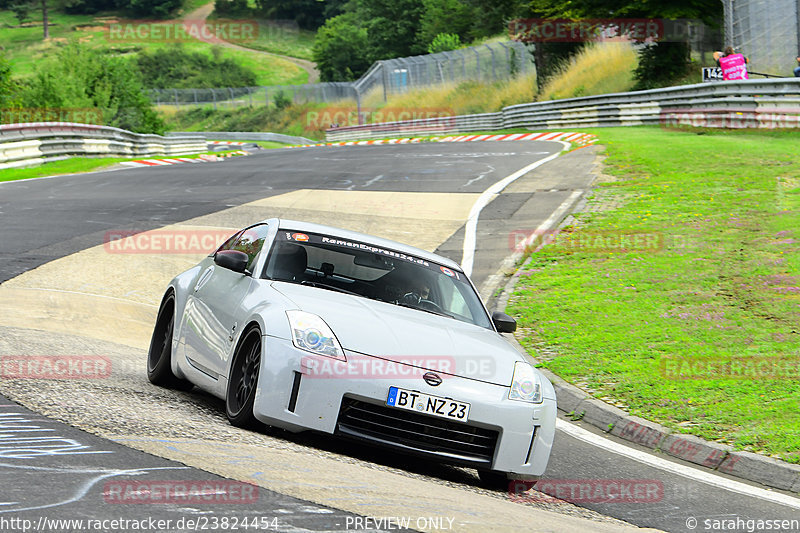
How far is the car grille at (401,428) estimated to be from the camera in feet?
19.3

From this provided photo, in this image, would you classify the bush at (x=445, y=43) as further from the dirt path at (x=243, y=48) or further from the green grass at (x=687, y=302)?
the green grass at (x=687, y=302)

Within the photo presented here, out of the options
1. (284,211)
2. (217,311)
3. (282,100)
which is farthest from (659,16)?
(282,100)

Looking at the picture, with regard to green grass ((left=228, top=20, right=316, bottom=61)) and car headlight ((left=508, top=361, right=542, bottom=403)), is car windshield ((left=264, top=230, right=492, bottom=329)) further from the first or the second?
green grass ((left=228, top=20, right=316, bottom=61))

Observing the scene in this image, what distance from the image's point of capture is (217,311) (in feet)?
23.4

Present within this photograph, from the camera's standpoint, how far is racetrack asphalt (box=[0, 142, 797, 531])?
19.3ft

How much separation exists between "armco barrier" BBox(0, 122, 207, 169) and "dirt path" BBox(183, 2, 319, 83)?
92.9m

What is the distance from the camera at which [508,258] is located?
1540 cm

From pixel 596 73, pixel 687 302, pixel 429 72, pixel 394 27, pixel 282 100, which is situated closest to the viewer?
pixel 687 302

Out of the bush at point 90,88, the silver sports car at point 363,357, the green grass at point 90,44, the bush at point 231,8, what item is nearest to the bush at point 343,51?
the green grass at point 90,44

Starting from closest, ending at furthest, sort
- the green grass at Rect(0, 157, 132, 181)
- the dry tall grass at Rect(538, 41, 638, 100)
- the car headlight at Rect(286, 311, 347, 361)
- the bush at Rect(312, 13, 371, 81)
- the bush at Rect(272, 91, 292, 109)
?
the car headlight at Rect(286, 311, 347, 361) → the green grass at Rect(0, 157, 132, 181) → the dry tall grass at Rect(538, 41, 638, 100) → the bush at Rect(272, 91, 292, 109) → the bush at Rect(312, 13, 371, 81)

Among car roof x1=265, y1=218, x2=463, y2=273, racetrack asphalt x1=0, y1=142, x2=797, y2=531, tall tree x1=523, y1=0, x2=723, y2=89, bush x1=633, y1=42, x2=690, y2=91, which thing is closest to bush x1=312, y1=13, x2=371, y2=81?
tall tree x1=523, y1=0, x2=723, y2=89

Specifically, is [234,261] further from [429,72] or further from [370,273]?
[429,72]

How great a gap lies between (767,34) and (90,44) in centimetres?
12372

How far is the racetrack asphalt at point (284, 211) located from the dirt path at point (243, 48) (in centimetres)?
10470
